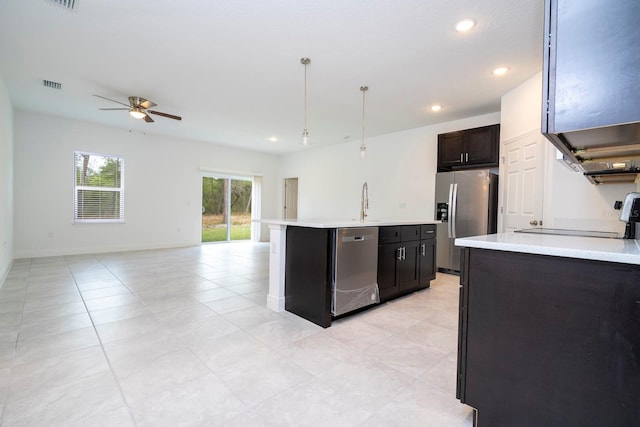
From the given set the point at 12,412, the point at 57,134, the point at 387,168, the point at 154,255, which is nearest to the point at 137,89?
the point at 57,134

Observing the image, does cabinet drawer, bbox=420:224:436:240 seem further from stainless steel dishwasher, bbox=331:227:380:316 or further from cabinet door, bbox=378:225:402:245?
stainless steel dishwasher, bbox=331:227:380:316

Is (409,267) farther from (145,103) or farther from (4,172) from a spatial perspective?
(4,172)

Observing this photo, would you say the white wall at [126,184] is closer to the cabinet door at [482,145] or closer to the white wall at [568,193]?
the cabinet door at [482,145]

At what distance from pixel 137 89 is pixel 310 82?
242 cm

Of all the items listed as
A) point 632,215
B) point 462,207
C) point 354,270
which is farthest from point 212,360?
point 462,207

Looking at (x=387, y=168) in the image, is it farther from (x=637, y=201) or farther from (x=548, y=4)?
(x=548, y=4)

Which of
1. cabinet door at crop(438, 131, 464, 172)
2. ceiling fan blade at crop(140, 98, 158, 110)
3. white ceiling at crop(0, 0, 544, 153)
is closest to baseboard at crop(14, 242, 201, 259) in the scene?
white ceiling at crop(0, 0, 544, 153)

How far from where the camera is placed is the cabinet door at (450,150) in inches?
188

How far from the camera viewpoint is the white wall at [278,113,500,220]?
214 inches

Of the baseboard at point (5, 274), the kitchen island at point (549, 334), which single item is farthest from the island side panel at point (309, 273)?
the baseboard at point (5, 274)

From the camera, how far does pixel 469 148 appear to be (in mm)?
4629

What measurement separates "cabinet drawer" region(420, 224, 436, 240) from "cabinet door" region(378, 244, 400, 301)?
1.89 feet

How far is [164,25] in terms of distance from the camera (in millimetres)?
2580

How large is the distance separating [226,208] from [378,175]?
4.29 metres
